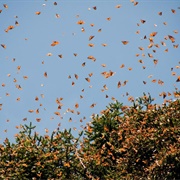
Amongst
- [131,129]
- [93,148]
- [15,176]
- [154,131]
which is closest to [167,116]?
[154,131]

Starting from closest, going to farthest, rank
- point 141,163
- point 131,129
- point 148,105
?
1. point 141,163
2. point 131,129
3. point 148,105

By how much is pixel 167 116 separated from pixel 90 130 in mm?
6228

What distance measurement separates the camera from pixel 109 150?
20312 millimetres

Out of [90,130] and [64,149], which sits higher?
[90,130]

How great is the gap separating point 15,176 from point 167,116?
10168 mm

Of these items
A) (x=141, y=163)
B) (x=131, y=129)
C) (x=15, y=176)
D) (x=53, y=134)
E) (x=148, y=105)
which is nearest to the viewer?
(x=15, y=176)

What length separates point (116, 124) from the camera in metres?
21.6

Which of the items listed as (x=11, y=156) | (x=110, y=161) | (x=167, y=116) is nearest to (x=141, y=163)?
(x=110, y=161)

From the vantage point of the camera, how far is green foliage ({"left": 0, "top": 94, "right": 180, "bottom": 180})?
648 inches

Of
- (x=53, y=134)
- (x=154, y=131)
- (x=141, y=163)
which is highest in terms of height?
(x=53, y=134)

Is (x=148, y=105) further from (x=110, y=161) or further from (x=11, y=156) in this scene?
(x=11, y=156)

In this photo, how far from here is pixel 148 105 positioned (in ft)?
73.4

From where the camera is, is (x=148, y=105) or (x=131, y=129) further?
(x=148, y=105)

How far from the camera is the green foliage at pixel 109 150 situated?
Result: 16.5 meters
